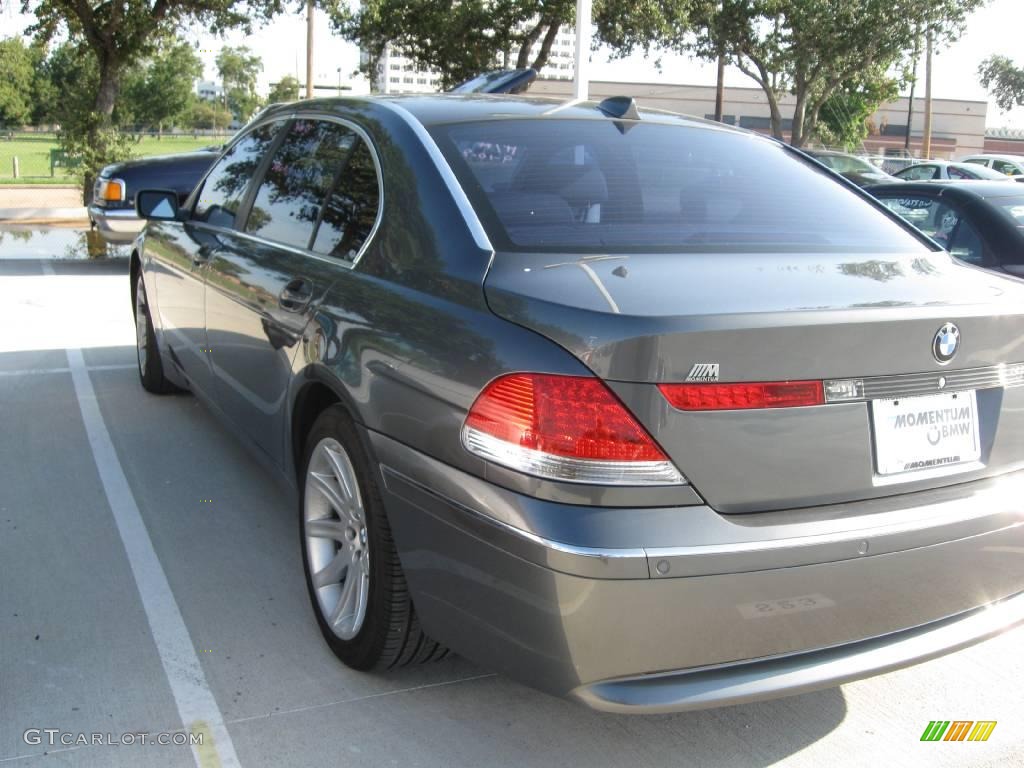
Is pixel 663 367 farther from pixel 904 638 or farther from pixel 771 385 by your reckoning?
pixel 904 638

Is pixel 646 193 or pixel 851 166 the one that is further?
pixel 851 166

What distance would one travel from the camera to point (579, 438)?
2.30 meters

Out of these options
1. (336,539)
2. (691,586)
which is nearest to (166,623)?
(336,539)

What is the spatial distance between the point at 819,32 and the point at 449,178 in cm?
2925

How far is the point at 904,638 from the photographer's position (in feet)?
8.48

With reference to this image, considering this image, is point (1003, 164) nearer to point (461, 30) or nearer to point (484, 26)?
point (484, 26)

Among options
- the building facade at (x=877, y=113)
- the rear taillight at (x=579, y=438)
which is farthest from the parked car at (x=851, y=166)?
the building facade at (x=877, y=113)

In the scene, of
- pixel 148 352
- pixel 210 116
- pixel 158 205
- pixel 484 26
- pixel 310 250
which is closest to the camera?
pixel 310 250

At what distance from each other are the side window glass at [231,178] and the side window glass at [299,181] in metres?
0.25

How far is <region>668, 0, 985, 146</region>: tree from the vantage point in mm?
29016

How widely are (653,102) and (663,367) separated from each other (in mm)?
68191

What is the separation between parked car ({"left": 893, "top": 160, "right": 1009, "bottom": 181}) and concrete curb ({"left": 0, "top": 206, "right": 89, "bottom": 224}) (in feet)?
50.0

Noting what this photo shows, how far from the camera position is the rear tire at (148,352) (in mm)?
6051

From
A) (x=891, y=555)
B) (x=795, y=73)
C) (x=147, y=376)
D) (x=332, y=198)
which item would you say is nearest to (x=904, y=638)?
(x=891, y=555)
